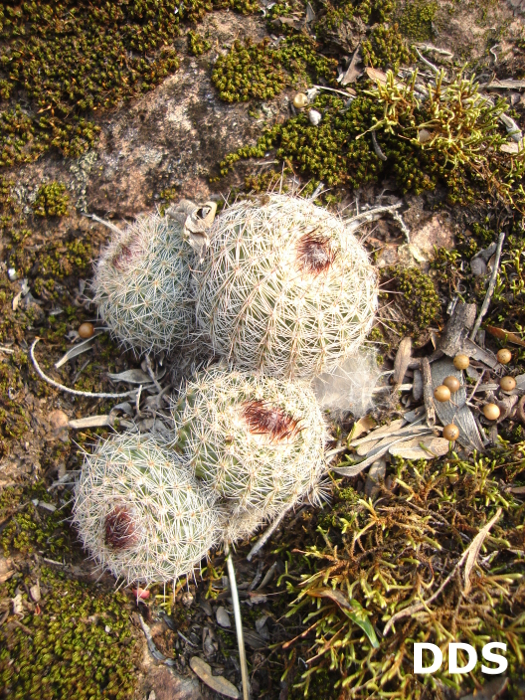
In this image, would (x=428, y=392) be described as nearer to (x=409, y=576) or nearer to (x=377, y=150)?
(x=409, y=576)

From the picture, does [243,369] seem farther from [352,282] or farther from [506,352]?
[506,352]

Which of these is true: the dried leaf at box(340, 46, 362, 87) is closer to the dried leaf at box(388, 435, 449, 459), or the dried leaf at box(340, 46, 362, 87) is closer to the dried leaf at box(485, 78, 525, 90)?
the dried leaf at box(485, 78, 525, 90)

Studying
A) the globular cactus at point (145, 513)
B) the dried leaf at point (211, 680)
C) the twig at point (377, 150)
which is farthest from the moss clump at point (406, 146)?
the dried leaf at point (211, 680)

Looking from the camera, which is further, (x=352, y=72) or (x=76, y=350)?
(x=352, y=72)

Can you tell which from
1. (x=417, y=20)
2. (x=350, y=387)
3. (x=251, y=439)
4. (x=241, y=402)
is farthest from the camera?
(x=417, y=20)

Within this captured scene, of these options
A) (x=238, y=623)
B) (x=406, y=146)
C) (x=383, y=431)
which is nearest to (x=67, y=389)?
(x=238, y=623)

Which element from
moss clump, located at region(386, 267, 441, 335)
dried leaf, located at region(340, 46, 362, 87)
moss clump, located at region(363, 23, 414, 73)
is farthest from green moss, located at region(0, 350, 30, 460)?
moss clump, located at region(363, 23, 414, 73)

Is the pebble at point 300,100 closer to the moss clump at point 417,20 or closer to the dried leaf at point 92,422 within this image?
the moss clump at point 417,20
